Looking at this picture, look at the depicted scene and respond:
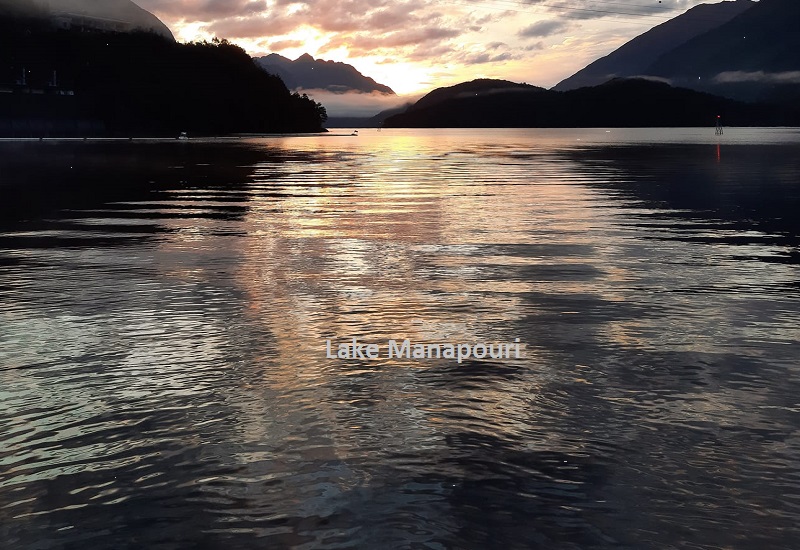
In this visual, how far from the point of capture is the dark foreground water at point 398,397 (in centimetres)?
567

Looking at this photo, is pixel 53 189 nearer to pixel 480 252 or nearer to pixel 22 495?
pixel 480 252

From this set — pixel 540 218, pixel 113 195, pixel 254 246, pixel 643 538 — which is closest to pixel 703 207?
pixel 540 218

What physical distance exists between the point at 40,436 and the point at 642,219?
20.5m

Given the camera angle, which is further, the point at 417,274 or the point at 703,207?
the point at 703,207

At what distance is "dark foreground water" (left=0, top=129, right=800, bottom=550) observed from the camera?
5668 mm

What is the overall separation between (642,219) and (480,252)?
28.0ft

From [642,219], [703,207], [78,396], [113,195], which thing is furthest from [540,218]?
[78,396]

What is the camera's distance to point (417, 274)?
15.7 m

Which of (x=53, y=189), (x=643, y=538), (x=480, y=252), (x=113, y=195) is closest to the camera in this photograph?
(x=643, y=538)

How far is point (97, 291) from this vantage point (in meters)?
14.0

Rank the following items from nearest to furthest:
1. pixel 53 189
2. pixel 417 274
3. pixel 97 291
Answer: pixel 97 291, pixel 417 274, pixel 53 189

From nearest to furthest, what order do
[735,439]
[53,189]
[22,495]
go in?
1. [22,495]
2. [735,439]
3. [53,189]

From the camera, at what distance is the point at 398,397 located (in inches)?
329

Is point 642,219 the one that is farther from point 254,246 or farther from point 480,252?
point 254,246
